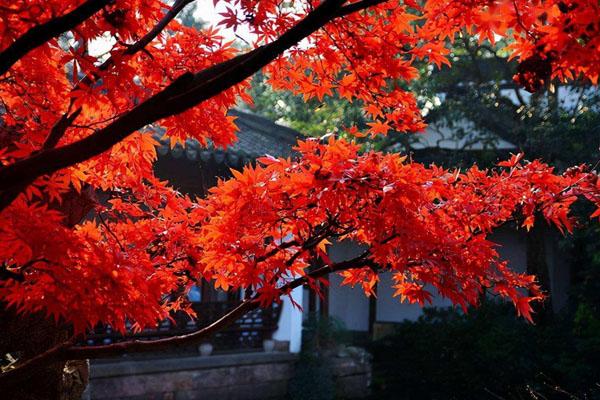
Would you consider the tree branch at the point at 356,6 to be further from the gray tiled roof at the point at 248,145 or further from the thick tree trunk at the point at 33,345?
the gray tiled roof at the point at 248,145

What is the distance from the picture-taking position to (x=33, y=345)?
521 centimetres

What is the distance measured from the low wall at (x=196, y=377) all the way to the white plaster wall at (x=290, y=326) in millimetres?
253

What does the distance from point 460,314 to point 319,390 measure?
3.06 meters

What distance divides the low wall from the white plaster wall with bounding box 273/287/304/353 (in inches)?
10.0

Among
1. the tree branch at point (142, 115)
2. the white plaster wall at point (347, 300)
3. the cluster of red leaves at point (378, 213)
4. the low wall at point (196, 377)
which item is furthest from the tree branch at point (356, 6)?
the white plaster wall at point (347, 300)

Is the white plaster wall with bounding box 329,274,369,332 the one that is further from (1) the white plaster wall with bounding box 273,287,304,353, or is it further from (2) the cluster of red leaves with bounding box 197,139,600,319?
(2) the cluster of red leaves with bounding box 197,139,600,319

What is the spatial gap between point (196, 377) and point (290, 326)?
6.10ft

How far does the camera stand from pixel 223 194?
3787 millimetres

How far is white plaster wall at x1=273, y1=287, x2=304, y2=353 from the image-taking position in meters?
11.8

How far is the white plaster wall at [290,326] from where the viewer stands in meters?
11.8

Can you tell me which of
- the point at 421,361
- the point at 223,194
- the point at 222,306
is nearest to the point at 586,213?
the point at 421,361

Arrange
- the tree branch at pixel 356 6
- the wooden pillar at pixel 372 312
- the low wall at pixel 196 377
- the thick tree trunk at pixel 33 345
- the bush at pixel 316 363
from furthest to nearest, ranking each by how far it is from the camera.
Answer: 1. the wooden pillar at pixel 372 312
2. the bush at pixel 316 363
3. the low wall at pixel 196 377
4. the thick tree trunk at pixel 33 345
5. the tree branch at pixel 356 6

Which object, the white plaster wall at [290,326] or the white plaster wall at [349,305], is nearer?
the white plaster wall at [290,326]

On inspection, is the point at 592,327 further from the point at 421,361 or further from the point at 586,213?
the point at 421,361
